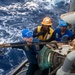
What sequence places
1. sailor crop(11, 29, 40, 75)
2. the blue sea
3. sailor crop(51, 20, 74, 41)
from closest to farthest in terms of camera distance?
1. sailor crop(11, 29, 40, 75)
2. sailor crop(51, 20, 74, 41)
3. the blue sea

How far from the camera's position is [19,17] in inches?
1746

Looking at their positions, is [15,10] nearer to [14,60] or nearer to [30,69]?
[14,60]

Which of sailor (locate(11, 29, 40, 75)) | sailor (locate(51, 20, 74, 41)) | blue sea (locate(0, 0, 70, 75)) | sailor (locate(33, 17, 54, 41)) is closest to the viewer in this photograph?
sailor (locate(11, 29, 40, 75))

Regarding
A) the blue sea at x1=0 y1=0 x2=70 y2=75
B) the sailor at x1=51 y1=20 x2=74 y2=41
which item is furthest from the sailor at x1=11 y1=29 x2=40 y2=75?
the blue sea at x1=0 y1=0 x2=70 y2=75

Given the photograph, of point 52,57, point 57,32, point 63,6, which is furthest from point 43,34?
point 63,6

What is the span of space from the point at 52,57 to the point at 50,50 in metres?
0.27

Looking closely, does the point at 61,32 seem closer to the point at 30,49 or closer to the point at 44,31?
the point at 44,31

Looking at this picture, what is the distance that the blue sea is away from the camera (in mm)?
28891

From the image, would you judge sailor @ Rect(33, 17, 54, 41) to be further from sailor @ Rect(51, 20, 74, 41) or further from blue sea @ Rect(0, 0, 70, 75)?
blue sea @ Rect(0, 0, 70, 75)

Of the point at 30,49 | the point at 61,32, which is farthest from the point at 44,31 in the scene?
the point at 30,49

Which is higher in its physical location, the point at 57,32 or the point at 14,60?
the point at 57,32

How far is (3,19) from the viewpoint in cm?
4241

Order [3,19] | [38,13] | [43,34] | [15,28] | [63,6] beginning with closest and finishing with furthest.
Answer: [43,34] → [15,28] → [3,19] → [38,13] → [63,6]

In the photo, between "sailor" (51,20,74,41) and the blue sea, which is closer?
"sailor" (51,20,74,41)
